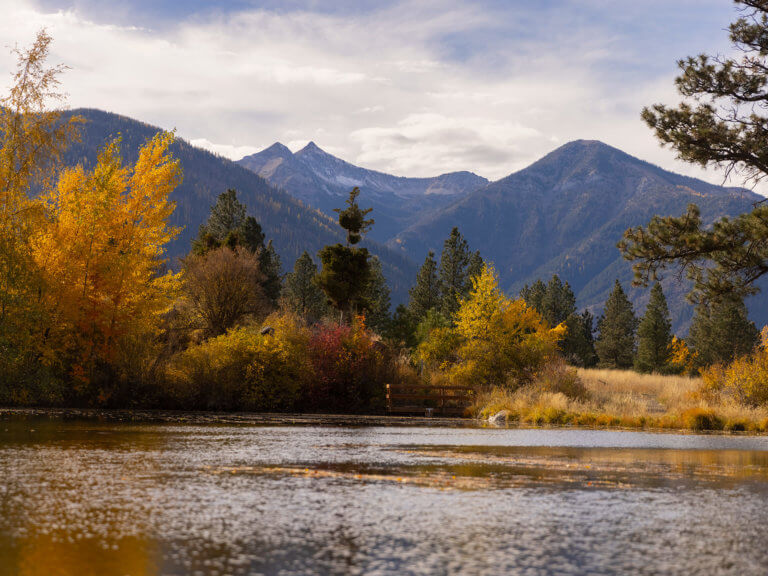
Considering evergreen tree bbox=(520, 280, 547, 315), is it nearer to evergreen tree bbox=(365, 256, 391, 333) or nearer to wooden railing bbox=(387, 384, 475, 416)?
evergreen tree bbox=(365, 256, 391, 333)

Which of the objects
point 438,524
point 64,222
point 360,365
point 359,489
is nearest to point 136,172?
point 64,222

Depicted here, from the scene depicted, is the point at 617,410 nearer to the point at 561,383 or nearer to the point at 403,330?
the point at 561,383

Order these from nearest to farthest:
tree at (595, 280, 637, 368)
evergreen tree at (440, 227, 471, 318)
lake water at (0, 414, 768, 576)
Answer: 1. lake water at (0, 414, 768, 576)
2. evergreen tree at (440, 227, 471, 318)
3. tree at (595, 280, 637, 368)

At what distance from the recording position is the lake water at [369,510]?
8352 millimetres

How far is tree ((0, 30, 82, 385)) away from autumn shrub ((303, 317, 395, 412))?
14293 mm

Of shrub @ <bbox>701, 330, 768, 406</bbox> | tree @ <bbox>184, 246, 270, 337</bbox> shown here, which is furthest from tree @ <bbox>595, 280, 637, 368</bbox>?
shrub @ <bbox>701, 330, 768, 406</bbox>

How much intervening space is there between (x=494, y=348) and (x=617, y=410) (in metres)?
12.1

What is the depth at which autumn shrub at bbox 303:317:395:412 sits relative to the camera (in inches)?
1794

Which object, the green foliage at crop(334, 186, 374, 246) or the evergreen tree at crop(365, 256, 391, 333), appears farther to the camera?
the evergreen tree at crop(365, 256, 391, 333)

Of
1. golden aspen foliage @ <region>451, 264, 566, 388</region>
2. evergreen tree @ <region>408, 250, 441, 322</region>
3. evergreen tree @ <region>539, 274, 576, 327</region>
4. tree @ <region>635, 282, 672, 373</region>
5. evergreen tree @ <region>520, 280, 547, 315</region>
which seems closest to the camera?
golden aspen foliage @ <region>451, 264, 566, 388</region>

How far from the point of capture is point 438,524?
10391 mm

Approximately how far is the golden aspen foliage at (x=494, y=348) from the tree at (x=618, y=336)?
55.5 metres

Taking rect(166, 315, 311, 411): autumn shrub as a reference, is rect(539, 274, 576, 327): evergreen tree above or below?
above

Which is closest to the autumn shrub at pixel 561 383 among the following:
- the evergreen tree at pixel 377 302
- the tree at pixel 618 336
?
the evergreen tree at pixel 377 302
